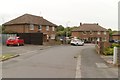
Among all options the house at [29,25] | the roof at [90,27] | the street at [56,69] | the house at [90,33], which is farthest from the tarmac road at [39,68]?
the roof at [90,27]

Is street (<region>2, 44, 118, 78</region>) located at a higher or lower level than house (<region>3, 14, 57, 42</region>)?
lower

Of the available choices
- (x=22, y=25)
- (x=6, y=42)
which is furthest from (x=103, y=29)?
(x=6, y=42)

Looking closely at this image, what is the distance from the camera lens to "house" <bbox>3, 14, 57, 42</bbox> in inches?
2240

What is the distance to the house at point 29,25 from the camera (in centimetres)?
5688

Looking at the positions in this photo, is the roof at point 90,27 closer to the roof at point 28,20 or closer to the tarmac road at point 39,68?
the roof at point 28,20

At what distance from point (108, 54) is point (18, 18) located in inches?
1523

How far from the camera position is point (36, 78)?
1111 centimetres

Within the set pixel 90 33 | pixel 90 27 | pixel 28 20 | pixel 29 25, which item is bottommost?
pixel 90 33

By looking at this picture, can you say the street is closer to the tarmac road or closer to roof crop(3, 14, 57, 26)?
the tarmac road

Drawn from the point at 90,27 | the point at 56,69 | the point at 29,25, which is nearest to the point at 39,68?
the point at 56,69

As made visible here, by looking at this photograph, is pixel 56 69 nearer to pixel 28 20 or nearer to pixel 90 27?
pixel 28 20

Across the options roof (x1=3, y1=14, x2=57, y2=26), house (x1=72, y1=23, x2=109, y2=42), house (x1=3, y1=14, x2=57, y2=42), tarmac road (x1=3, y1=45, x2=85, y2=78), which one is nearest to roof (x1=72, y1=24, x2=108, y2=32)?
house (x1=72, y1=23, x2=109, y2=42)

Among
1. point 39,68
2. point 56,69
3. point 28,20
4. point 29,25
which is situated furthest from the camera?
point 28,20

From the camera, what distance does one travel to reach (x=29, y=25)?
57312 millimetres
